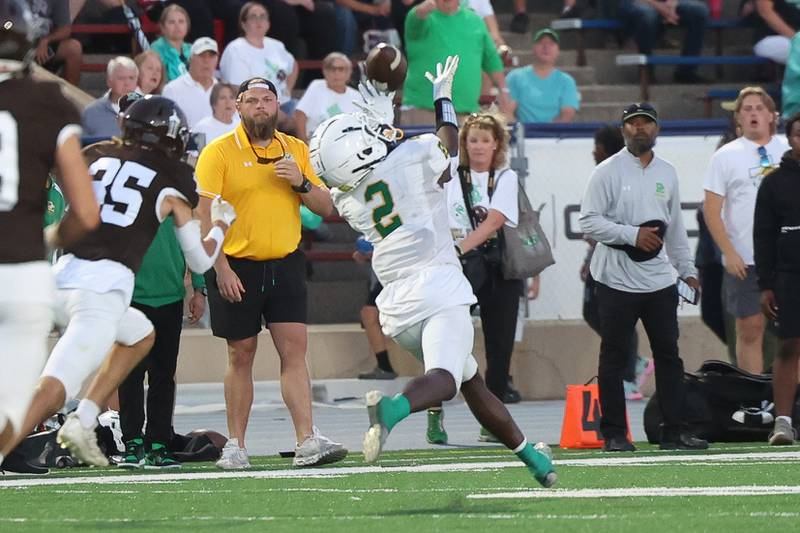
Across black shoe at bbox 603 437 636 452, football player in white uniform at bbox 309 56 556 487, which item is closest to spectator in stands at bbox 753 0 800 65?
black shoe at bbox 603 437 636 452

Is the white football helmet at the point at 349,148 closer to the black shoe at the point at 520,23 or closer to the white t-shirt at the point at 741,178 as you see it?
the white t-shirt at the point at 741,178

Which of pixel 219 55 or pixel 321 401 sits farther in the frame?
pixel 219 55

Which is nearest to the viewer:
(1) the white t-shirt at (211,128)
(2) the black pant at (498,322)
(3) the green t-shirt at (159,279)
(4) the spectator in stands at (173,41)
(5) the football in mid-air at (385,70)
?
(5) the football in mid-air at (385,70)

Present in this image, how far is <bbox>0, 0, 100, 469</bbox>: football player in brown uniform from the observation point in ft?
18.0

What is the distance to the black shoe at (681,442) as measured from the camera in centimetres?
984

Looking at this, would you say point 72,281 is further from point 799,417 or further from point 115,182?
point 799,417

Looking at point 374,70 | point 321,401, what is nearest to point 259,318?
point 374,70

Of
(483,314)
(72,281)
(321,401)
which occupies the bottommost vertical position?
(321,401)

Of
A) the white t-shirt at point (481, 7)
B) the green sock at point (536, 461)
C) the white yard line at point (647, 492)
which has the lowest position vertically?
the white yard line at point (647, 492)

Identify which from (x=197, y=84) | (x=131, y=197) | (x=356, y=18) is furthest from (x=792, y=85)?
(x=131, y=197)

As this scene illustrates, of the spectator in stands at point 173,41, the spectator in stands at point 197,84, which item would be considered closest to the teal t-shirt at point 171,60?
the spectator in stands at point 173,41

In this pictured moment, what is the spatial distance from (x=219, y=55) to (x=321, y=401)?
398cm

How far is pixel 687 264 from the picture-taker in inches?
397

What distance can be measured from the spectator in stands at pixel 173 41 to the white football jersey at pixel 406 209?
738cm
